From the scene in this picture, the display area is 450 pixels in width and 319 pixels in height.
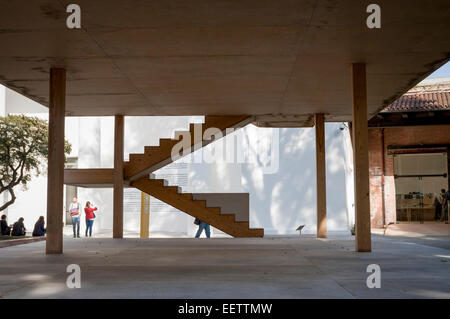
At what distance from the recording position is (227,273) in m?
6.28

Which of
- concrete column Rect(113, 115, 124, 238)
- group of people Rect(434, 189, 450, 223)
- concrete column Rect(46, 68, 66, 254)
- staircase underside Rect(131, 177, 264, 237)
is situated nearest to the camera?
concrete column Rect(46, 68, 66, 254)

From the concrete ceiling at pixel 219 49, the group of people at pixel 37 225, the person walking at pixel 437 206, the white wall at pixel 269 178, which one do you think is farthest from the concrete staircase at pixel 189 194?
the person walking at pixel 437 206

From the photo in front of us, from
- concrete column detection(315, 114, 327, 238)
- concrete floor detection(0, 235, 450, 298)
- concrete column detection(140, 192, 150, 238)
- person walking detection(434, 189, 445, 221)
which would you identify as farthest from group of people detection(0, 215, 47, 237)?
person walking detection(434, 189, 445, 221)

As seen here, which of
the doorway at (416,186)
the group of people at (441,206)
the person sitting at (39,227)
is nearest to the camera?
the person sitting at (39,227)

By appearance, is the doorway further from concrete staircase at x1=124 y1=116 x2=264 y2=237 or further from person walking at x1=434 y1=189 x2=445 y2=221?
concrete staircase at x1=124 y1=116 x2=264 y2=237

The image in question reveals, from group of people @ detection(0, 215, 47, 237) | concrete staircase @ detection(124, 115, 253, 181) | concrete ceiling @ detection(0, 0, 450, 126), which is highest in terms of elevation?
concrete ceiling @ detection(0, 0, 450, 126)

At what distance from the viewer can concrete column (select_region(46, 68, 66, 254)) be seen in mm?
9281

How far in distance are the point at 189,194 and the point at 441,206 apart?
41.4ft

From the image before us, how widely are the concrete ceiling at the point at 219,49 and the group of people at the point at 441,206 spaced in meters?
10.4

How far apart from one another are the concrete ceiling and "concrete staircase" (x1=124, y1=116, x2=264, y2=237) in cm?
152

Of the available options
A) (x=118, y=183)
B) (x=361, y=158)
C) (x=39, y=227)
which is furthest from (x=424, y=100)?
(x=39, y=227)

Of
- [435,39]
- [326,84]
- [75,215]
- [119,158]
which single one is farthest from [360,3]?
[75,215]

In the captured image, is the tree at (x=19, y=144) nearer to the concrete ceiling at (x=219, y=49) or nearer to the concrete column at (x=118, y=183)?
the concrete column at (x=118, y=183)

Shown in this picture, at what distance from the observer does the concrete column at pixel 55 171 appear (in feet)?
30.5
